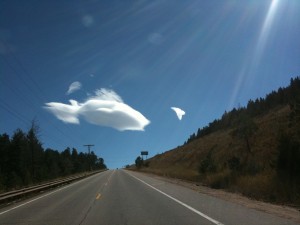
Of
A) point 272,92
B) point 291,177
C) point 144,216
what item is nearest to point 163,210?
point 144,216

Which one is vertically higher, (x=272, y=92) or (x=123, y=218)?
(x=272, y=92)

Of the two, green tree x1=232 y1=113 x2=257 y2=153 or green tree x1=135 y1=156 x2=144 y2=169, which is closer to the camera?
green tree x1=232 y1=113 x2=257 y2=153

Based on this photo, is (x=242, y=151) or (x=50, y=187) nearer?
(x=50, y=187)

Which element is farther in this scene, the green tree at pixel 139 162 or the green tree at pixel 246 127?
the green tree at pixel 139 162

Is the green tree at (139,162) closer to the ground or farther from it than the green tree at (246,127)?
farther from it

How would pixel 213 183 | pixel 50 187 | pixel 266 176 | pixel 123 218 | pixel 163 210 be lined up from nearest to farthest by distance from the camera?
1. pixel 123 218
2. pixel 163 210
3. pixel 266 176
4. pixel 213 183
5. pixel 50 187

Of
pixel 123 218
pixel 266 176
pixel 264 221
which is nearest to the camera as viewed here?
pixel 264 221

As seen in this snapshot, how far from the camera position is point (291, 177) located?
2375 centimetres

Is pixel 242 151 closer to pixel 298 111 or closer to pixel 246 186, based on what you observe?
pixel 298 111

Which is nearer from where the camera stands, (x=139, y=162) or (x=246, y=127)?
(x=246, y=127)

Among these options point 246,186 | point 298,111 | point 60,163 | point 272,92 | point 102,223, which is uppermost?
point 272,92

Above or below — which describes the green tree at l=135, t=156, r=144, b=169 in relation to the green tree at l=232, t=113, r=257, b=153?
above

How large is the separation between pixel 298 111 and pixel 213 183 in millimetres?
8918

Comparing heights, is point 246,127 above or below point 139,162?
below
